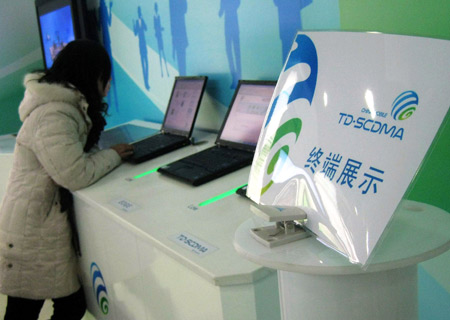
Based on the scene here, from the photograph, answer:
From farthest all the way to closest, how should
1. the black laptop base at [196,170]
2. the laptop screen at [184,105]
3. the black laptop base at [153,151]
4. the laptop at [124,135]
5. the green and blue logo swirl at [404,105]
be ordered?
the laptop at [124,135] < the laptop screen at [184,105] < the black laptop base at [153,151] < the black laptop base at [196,170] < the green and blue logo swirl at [404,105]

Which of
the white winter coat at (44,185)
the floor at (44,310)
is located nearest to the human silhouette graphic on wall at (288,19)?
the white winter coat at (44,185)

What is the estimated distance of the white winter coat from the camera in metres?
1.55

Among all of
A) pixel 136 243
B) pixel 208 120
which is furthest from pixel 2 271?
pixel 208 120

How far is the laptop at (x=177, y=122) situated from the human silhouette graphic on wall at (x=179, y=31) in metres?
0.11

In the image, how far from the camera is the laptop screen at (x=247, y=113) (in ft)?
5.21

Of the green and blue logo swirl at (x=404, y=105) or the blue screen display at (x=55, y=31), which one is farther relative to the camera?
the blue screen display at (x=55, y=31)

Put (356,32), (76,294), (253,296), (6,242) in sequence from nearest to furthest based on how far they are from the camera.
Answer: (356,32)
(253,296)
(6,242)
(76,294)

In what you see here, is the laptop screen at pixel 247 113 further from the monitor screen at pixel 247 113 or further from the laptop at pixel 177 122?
the laptop at pixel 177 122

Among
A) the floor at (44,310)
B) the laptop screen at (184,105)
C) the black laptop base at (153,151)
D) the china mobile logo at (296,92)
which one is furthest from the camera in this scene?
the floor at (44,310)

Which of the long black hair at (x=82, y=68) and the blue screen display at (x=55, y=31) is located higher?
the blue screen display at (x=55, y=31)

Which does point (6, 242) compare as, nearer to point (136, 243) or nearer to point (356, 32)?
point (136, 243)

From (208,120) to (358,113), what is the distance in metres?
1.49

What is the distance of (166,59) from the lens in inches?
88.7

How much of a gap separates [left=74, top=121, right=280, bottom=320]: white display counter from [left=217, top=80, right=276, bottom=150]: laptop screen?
0.16 m
